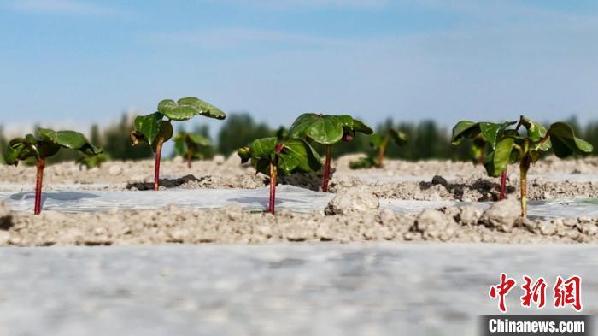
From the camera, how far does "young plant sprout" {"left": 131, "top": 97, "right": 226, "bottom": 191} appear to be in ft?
35.4

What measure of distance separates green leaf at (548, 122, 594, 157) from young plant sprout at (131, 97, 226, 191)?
446cm

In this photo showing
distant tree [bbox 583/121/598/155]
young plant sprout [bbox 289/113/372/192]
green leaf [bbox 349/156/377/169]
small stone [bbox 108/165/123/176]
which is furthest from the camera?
distant tree [bbox 583/121/598/155]

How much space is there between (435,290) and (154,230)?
2.89 metres

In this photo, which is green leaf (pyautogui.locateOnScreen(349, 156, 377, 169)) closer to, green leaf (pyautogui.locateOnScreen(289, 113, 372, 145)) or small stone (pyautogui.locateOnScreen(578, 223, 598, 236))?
green leaf (pyautogui.locateOnScreen(289, 113, 372, 145))

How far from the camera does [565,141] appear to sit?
322 inches

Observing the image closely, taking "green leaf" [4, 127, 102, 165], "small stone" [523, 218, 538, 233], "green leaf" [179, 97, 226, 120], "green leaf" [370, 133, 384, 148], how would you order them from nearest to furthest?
1. "small stone" [523, 218, 538, 233]
2. "green leaf" [4, 127, 102, 165]
3. "green leaf" [179, 97, 226, 120]
4. "green leaf" [370, 133, 384, 148]

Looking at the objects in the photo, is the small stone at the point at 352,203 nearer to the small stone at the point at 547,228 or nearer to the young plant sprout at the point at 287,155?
the young plant sprout at the point at 287,155

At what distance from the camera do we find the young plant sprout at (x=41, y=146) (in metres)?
8.26

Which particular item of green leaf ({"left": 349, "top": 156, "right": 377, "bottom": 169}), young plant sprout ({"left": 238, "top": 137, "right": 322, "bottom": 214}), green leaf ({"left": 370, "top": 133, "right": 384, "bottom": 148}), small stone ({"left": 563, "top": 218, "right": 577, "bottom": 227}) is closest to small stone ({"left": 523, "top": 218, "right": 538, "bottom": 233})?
small stone ({"left": 563, "top": 218, "right": 577, "bottom": 227})

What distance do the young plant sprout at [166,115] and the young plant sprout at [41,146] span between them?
7.26 feet

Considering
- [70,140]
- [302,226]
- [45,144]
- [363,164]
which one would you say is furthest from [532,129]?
[363,164]

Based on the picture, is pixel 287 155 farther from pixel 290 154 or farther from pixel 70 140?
pixel 70 140

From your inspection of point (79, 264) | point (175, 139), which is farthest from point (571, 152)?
point (175, 139)

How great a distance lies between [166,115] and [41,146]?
7.96 ft
